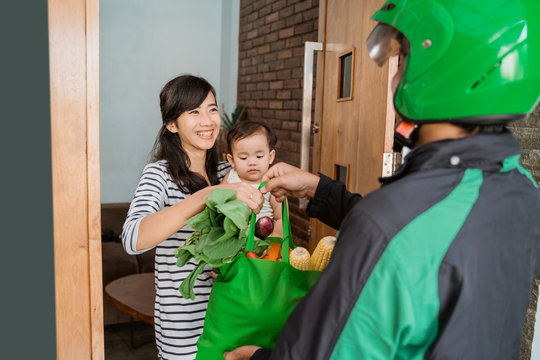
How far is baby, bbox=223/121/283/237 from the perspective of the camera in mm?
1941

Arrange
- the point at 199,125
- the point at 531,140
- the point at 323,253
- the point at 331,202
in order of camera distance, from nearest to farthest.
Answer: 1. the point at 323,253
2. the point at 331,202
3. the point at 531,140
4. the point at 199,125

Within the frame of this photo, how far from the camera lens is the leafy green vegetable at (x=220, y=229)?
3.97ft

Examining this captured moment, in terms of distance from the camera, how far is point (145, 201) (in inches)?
56.9

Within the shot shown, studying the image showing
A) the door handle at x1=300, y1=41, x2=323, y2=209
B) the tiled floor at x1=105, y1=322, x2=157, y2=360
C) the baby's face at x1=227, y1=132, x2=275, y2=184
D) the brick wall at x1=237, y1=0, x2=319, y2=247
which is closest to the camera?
the baby's face at x1=227, y1=132, x2=275, y2=184

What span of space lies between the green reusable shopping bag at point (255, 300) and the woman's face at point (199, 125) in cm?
71

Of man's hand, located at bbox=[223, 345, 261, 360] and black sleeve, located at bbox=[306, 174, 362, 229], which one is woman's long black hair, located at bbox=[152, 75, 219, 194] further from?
man's hand, located at bbox=[223, 345, 261, 360]

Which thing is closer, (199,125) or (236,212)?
(236,212)

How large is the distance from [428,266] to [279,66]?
174 inches

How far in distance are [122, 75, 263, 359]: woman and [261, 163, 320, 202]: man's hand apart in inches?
7.4

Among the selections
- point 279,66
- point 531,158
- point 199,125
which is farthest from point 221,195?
point 279,66

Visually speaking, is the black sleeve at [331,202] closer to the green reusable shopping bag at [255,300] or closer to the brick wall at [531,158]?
the green reusable shopping bag at [255,300]

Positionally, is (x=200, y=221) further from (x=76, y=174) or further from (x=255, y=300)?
(x=76, y=174)

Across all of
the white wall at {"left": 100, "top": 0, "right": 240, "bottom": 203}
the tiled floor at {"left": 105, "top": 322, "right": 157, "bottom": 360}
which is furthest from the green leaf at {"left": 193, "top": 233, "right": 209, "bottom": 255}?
the white wall at {"left": 100, "top": 0, "right": 240, "bottom": 203}

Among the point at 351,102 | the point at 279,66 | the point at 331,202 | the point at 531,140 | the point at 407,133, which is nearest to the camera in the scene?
the point at 407,133
